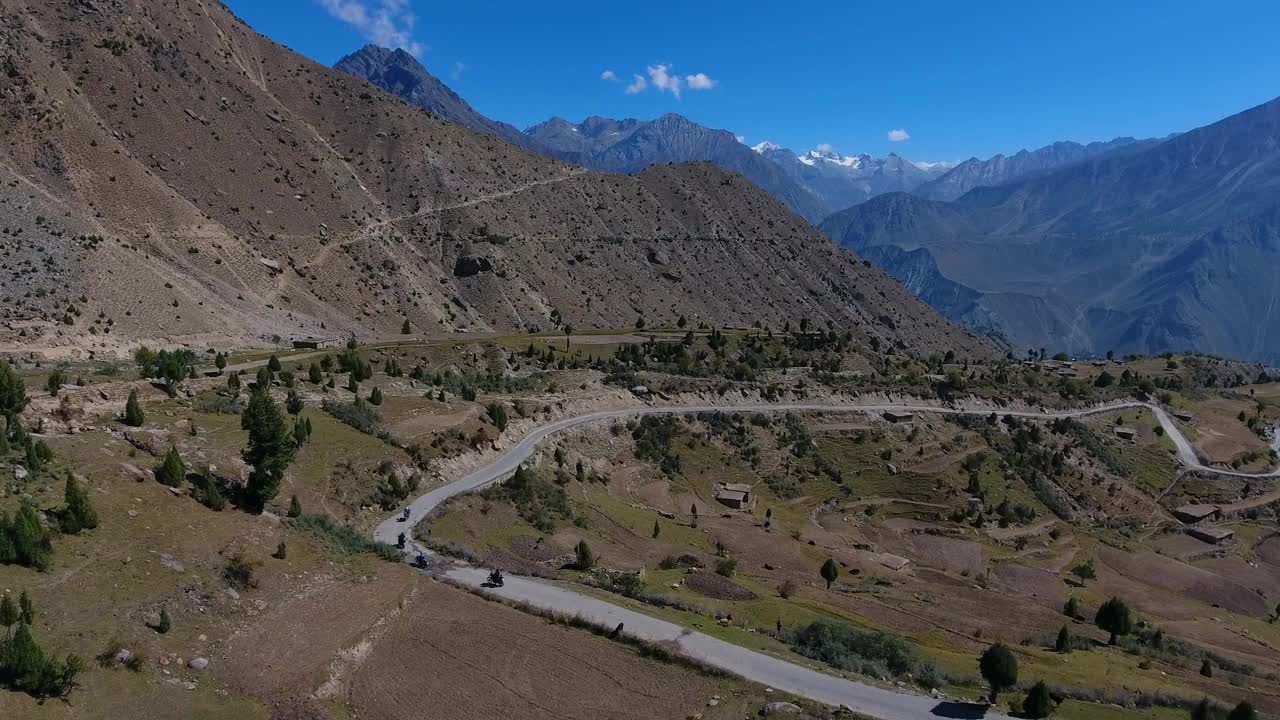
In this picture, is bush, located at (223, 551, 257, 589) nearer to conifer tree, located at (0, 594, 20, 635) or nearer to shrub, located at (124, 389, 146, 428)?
conifer tree, located at (0, 594, 20, 635)

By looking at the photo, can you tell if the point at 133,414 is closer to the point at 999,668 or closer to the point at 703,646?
the point at 703,646

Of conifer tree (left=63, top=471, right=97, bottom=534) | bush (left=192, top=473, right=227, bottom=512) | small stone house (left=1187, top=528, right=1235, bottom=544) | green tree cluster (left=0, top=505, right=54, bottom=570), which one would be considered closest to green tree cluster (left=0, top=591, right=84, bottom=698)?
green tree cluster (left=0, top=505, right=54, bottom=570)

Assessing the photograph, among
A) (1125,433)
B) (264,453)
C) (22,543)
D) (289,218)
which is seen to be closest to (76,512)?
(22,543)

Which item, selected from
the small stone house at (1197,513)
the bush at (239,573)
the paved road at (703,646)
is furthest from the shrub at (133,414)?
the small stone house at (1197,513)

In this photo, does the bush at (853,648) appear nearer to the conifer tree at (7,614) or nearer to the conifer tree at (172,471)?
the conifer tree at (7,614)

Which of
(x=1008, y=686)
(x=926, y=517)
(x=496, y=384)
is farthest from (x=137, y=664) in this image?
(x=926, y=517)

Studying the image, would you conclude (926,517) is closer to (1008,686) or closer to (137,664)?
(1008,686)

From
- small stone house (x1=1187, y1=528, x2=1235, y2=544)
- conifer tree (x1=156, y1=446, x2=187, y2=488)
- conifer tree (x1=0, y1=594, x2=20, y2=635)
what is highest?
small stone house (x1=1187, y1=528, x2=1235, y2=544)

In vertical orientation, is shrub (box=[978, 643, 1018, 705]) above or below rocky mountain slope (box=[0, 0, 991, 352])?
below
